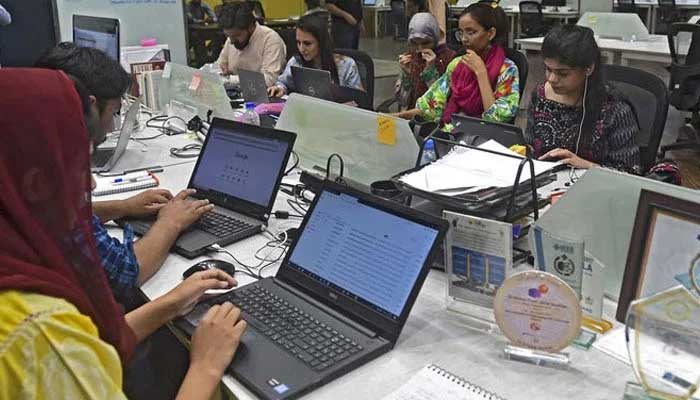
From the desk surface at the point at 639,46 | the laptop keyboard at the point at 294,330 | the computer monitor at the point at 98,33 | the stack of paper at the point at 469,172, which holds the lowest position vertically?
the laptop keyboard at the point at 294,330

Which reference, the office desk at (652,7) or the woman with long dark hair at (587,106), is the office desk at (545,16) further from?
the woman with long dark hair at (587,106)

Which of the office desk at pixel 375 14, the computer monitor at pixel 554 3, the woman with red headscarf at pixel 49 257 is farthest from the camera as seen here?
the office desk at pixel 375 14

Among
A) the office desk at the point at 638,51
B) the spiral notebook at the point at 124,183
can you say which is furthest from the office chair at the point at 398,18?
the spiral notebook at the point at 124,183

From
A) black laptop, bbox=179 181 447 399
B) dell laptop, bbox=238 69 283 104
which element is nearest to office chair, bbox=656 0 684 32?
dell laptop, bbox=238 69 283 104

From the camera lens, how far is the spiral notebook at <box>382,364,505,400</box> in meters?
1.01

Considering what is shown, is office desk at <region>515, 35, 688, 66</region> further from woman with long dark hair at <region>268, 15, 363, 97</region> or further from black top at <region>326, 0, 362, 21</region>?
woman with long dark hair at <region>268, 15, 363, 97</region>

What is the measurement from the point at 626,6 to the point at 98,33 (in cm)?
848

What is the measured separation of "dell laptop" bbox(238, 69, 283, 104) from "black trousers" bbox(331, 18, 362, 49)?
3.61 m

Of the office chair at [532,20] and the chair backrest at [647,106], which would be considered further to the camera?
the office chair at [532,20]

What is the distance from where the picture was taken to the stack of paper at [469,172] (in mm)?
1439

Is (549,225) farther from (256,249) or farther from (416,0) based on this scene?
(416,0)

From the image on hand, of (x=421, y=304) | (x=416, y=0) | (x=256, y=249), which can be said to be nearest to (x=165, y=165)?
(x=256, y=249)

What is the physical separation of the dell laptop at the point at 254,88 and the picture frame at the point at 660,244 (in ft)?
7.80

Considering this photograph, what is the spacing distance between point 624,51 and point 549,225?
15.6 ft
